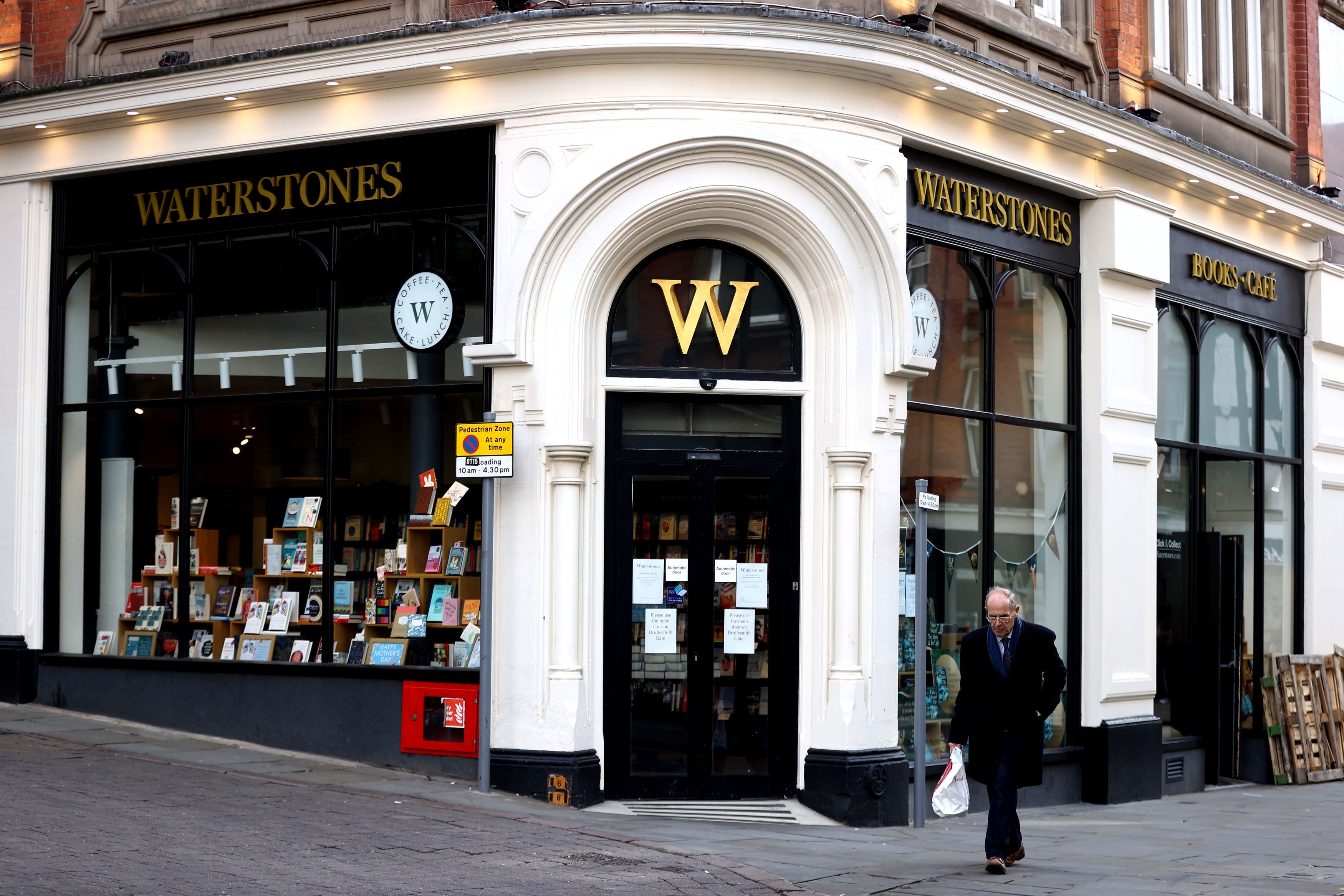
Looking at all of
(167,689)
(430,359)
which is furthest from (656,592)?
(167,689)

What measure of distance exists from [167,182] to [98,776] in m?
5.28

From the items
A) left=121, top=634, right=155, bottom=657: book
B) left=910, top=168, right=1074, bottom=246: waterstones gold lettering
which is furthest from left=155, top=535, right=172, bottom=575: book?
left=910, top=168, right=1074, bottom=246: waterstones gold lettering

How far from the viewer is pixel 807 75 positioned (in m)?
11.9

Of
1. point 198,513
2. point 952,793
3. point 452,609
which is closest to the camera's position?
point 952,793

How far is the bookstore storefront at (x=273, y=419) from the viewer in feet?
40.9

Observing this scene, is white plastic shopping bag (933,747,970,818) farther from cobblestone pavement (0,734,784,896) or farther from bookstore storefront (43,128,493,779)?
bookstore storefront (43,128,493,779)

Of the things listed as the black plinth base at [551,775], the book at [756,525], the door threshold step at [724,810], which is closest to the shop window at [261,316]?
the black plinth base at [551,775]

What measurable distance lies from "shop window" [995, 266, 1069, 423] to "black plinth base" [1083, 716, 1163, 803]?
2.83 metres

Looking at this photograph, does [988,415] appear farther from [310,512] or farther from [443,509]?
[310,512]

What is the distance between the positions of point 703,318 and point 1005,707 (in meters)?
3.97

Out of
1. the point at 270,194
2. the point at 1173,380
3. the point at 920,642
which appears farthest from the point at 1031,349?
the point at 270,194

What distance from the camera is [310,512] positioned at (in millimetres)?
12961

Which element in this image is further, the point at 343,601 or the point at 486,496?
the point at 343,601

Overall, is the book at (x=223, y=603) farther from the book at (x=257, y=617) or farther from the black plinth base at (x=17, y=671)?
the black plinth base at (x=17, y=671)
